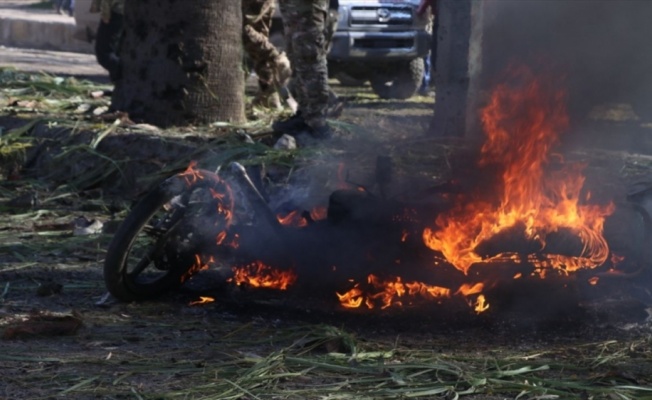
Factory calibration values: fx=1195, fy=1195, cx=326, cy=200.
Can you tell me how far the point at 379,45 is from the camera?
15711 mm

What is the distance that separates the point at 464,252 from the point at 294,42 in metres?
3.90

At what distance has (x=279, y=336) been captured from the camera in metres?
5.03

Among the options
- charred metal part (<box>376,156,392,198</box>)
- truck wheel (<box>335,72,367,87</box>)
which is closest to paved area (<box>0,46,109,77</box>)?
truck wheel (<box>335,72,367,87</box>)

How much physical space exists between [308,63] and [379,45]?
6.69 m

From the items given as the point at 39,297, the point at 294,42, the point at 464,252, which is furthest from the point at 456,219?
the point at 294,42

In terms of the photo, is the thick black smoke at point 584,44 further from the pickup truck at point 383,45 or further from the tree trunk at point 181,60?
the pickup truck at point 383,45

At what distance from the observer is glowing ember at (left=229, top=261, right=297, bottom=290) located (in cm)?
569

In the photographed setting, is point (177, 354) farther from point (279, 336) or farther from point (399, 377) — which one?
point (399, 377)

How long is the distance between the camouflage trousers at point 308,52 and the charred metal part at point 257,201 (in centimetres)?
352

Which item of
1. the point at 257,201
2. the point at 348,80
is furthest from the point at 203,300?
the point at 348,80

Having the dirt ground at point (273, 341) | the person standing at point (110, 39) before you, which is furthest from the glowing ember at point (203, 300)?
the person standing at point (110, 39)

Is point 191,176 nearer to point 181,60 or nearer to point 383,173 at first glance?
point 383,173

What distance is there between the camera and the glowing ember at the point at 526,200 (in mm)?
5551

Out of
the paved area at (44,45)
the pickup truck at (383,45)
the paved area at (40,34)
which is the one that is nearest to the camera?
the pickup truck at (383,45)
